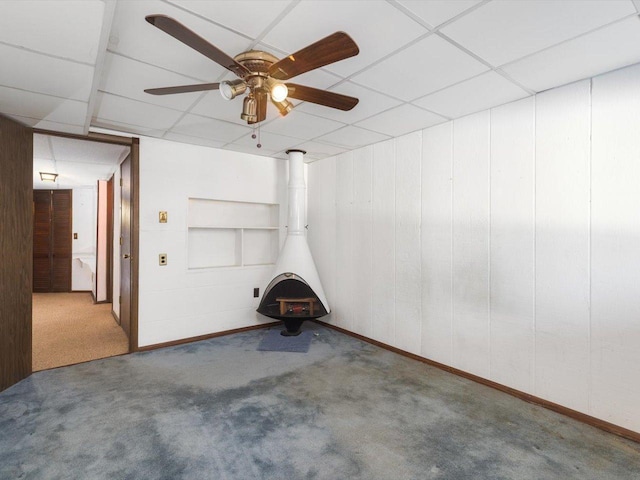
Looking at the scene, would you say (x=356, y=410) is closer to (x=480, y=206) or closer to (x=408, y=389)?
(x=408, y=389)

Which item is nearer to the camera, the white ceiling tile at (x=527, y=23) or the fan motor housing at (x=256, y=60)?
the white ceiling tile at (x=527, y=23)

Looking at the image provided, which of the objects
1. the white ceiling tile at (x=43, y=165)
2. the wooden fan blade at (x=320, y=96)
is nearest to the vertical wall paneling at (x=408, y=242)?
the wooden fan blade at (x=320, y=96)

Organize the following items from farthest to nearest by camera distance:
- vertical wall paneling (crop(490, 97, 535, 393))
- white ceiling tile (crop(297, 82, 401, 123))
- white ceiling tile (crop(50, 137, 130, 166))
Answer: white ceiling tile (crop(50, 137, 130, 166))
vertical wall paneling (crop(490, 97, 535, 393))
white ceiling tile (crop(297, 82, 401, 123))

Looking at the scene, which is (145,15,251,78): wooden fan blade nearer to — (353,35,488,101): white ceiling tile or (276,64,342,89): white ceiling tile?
(276,64,342,89): white ceiling tile

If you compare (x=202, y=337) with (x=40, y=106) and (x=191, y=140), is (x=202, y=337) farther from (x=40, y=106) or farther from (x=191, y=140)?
(x=40, y=106)

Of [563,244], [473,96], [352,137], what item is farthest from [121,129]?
[563,244]

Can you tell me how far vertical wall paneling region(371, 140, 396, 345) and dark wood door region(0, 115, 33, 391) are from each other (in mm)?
3368

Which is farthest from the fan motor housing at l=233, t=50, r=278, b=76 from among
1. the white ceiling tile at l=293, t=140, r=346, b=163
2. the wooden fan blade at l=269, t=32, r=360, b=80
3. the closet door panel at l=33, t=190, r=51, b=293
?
the closet door panel at l=33, t=190, r=51, b=293

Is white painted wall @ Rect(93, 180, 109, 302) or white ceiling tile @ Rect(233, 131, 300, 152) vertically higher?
white ceiling tile @ Rect(233, 131, 300, 152)

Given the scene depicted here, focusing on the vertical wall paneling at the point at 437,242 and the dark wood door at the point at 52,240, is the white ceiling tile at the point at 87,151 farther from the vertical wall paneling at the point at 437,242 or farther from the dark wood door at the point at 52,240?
the vertical wall paneling at the point at 437,242

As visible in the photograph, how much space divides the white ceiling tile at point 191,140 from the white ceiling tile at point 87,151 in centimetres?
63

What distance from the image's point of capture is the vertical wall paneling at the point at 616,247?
2094mm

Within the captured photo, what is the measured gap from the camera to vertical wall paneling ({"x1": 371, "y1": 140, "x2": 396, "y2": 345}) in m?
3.65

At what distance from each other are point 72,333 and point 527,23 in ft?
18.0
